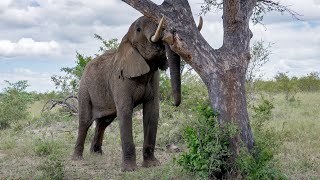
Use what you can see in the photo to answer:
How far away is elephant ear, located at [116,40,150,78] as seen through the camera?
8.27 m

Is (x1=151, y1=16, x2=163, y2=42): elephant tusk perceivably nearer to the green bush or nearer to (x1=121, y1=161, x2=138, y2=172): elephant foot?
(x1=121, y1=161, x2=138, y2=172): elephant foot

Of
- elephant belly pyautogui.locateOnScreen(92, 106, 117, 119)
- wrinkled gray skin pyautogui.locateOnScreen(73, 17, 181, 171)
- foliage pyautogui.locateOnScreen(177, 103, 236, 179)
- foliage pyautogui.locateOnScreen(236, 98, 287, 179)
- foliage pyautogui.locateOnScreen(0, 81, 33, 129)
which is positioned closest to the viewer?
foliage pyautogui.locateOnScreen(236, 98, 287, 179)

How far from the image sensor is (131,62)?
8383 mm

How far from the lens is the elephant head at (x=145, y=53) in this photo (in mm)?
7730

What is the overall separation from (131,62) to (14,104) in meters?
10.7

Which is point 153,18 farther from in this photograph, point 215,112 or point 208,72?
point 215,112

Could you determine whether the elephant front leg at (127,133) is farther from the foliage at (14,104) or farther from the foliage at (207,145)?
the foliage at (14,104)

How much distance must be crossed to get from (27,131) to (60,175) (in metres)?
7.27

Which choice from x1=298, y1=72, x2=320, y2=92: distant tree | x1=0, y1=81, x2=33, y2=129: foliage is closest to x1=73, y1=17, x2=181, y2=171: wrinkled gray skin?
x1=0, y1=81, x2=33, y2=129: foliage

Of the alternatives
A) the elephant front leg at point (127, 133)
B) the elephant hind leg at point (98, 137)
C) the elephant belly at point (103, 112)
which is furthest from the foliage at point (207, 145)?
the elephant hind leg at point (98, 137)

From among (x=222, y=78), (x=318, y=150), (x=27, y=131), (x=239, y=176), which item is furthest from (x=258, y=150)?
(x=27, y=131)

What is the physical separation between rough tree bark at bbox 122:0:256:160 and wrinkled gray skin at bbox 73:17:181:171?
0.54m

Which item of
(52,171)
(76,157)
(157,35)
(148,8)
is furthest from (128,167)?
(148,8)

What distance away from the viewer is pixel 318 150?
31.1ft
